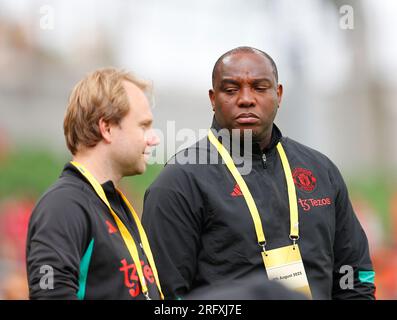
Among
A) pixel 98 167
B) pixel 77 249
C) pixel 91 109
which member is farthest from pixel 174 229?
pixel 77 249

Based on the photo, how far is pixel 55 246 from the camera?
2473 mm

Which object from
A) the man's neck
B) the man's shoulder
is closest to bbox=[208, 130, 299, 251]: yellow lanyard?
the man's neck

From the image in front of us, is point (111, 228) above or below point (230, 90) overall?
below

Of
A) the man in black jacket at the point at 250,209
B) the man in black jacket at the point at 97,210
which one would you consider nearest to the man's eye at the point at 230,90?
the man in black jacket at the point at 250,209

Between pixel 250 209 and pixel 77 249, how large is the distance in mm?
941

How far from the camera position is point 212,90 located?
3.58 metres

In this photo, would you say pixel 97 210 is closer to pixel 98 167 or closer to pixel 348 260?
pixel 98 167

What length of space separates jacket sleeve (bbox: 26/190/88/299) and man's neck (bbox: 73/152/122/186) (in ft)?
0.71

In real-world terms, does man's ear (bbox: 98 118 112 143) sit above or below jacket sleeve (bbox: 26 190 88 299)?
above

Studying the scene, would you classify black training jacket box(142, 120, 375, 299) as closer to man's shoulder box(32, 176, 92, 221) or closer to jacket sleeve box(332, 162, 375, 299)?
jacket sleeve box(332, 162, 375, 299)

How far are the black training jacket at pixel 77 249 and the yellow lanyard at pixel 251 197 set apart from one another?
586mm

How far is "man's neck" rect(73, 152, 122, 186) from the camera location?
2.80 meters
